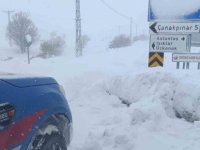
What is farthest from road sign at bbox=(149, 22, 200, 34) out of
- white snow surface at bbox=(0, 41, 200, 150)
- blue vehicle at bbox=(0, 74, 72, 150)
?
blue vehicle at bbox=(0, 74, 72, 150)

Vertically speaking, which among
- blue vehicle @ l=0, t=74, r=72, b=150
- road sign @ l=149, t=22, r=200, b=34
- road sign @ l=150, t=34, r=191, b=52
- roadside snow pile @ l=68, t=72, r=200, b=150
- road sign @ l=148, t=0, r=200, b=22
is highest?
road sign @ l=148, t=0, r=200, b=22

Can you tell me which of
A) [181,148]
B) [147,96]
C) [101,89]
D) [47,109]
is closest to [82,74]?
[101,89]

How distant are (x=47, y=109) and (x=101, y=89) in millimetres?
5824

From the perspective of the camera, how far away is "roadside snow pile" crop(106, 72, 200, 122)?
24.1 feet

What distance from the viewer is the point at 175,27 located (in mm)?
10344

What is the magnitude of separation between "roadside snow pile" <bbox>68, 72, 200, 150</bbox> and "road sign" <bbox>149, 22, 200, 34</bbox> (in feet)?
6.12

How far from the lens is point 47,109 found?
400 cm

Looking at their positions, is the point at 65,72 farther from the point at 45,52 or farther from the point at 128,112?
the point at 45,52

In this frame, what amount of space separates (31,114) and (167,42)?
Answer: 24.1 ft

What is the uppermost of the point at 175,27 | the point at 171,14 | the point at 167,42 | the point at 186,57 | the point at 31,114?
the point at 171,14

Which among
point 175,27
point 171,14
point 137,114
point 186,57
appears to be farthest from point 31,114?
point 186,57

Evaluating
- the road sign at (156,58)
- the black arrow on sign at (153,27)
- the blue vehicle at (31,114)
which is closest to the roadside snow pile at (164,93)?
the road sign at (156,58)

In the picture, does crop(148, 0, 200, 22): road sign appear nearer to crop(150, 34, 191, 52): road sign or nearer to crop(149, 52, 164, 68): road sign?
crop(150, 34, 191, 52): road sign

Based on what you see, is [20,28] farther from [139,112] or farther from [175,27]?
[139,112]
